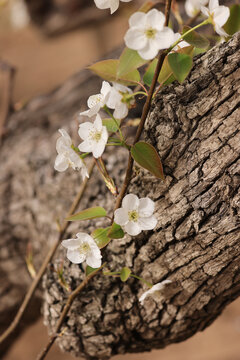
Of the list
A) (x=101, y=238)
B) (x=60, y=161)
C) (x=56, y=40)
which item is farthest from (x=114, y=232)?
(x=56, y=40)

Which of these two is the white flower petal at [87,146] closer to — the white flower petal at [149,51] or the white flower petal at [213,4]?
the white flower petal at [149,51]

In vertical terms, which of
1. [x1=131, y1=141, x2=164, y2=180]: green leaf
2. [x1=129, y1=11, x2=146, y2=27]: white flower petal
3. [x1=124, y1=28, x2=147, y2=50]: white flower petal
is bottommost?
[x1=131, y1=141, x2=164, y2=180]: green leaf

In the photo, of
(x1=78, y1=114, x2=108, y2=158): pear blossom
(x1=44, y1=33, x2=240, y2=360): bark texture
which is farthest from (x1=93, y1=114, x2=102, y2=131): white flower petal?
(x1=44, y1=33, x2=240, y2=360): bark texture

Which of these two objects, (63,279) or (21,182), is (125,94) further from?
(21,182)

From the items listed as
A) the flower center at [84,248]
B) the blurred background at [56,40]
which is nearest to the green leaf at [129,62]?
the flower center at [84,248]

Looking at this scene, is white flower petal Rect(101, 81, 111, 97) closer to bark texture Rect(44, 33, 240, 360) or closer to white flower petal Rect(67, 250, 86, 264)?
bark texture Rect(44, 33, 240, 360)

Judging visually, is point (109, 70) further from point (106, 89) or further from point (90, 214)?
point (90, 214)
